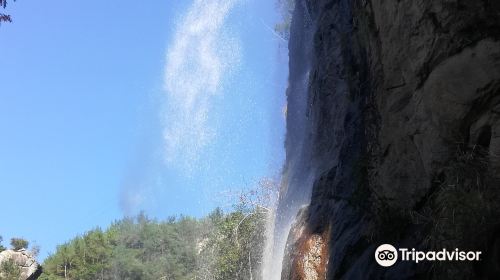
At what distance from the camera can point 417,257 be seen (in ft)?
21.5

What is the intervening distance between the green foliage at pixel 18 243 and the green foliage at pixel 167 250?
21.4 ft

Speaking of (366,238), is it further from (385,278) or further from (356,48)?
(356,48)

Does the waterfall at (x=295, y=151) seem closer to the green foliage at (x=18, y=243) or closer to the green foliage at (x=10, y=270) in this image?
the green foliage at (x=10, y=270)

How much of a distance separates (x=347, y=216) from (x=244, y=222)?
19.1 metres

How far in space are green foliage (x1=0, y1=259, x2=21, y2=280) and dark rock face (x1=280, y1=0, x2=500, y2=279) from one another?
30399 millimetres

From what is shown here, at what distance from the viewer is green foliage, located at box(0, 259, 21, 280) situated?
35.8m

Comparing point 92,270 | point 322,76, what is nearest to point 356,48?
point 322,76

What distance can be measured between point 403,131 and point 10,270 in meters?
36.2

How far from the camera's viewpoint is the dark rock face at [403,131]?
604cm

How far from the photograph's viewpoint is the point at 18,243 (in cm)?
4159

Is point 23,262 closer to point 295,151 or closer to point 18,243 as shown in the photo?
point 18,243

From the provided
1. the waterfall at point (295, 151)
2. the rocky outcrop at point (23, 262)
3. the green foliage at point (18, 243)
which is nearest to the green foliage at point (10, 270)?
the rocky outcrop at point (23, 262)

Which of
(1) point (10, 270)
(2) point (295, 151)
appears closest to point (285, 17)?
(2) point (295, 151)

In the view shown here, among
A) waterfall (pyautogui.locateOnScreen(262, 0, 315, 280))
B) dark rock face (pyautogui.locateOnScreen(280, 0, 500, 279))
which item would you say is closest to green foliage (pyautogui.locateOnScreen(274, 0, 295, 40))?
waterfall (pyautogui.locateOnScreen(262, 0, 315, 280))
